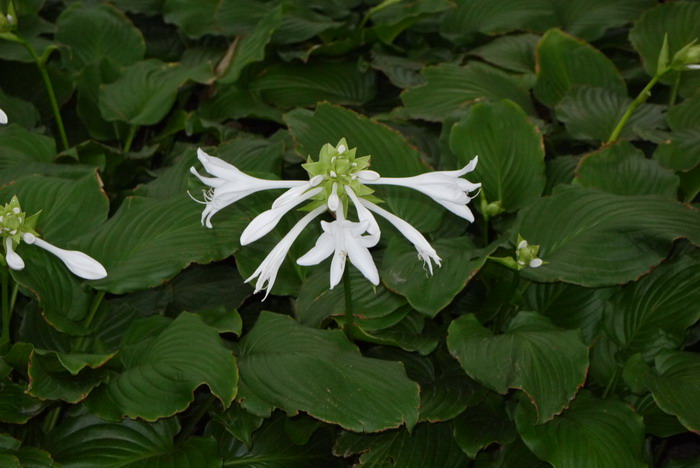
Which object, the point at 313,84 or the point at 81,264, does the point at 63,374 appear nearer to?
the point at 81,264

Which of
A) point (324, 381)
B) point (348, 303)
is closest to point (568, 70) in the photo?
point (348, 303)

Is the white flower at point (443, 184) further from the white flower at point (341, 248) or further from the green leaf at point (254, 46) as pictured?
the green leaf at point (254, 46)

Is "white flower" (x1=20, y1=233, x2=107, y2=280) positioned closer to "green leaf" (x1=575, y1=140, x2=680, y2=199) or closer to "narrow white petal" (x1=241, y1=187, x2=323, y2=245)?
"narrow white petal" (x1=241, y1=187, x2=323, y2=245)

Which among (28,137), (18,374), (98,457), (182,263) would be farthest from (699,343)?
(28,137)

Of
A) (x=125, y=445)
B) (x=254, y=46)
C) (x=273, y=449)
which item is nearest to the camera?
(x=125, y=445)

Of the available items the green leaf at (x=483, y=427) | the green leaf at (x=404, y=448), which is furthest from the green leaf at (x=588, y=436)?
the green leaf at (x=404, y=448)

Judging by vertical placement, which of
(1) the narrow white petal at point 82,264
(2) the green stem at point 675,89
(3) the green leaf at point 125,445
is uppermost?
(1) the narrow white petal at point 82,264

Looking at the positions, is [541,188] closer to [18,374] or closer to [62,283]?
[62,283]
